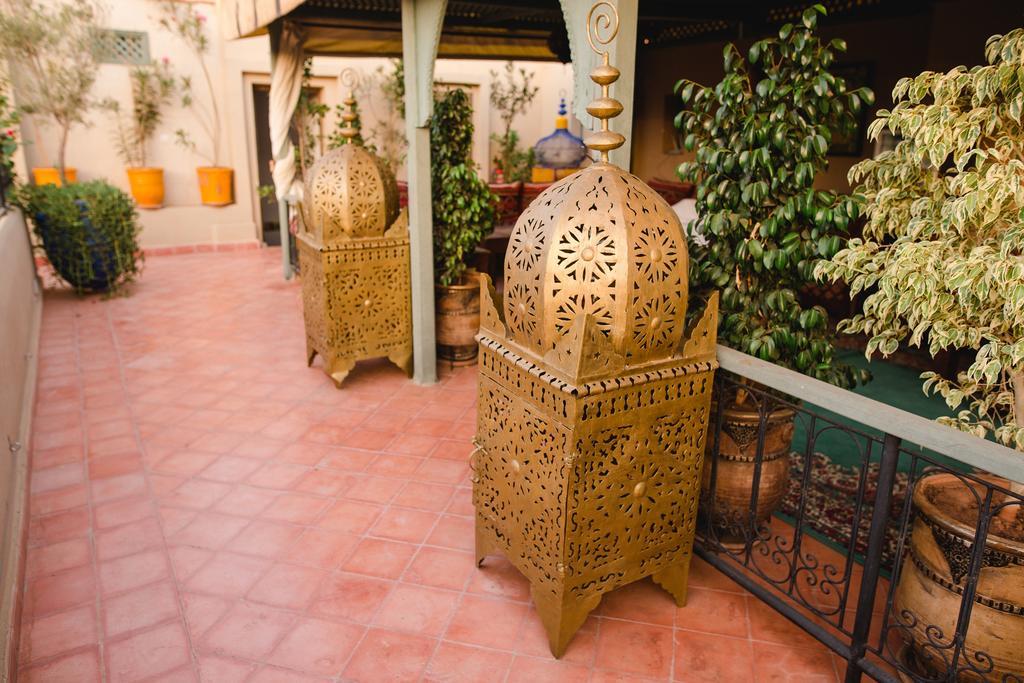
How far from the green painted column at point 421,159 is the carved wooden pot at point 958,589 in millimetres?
3160

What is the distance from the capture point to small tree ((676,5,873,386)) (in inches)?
96.4

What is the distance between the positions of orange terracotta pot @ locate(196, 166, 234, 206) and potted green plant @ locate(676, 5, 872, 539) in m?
8.28

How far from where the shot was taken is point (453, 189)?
485cm

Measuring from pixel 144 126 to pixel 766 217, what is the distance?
353 inches

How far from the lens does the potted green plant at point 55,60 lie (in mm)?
8078

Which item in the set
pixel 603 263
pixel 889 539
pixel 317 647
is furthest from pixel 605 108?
pixel 889 539

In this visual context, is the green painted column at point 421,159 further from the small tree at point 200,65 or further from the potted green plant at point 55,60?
the small tree at point 200,65

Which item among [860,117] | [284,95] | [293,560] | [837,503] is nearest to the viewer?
[293,560]

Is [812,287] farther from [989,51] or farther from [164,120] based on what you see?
[164,120]

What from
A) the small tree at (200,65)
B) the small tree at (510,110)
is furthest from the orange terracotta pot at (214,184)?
the small tree at (510,110)

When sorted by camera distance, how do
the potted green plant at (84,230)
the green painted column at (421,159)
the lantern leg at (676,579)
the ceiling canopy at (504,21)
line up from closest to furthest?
1. the lantern leg at (676,579)
2. the green painted column at (421,159)
3. the ceiling canopy at (504,21)
4. the potted green plant at (84,230)

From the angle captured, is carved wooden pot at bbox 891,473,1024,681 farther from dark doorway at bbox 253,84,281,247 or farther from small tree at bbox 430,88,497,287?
dark doorway at bbox 253,84,281,247

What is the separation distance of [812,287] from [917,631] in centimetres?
413

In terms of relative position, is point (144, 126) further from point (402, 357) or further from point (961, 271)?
point (961, 271)
